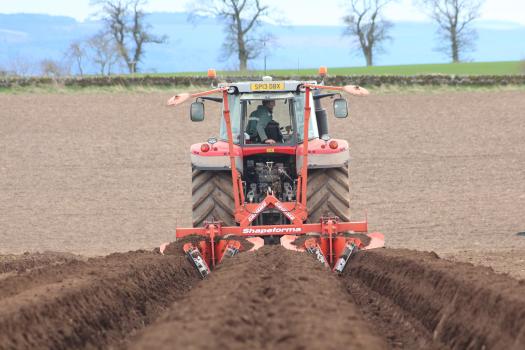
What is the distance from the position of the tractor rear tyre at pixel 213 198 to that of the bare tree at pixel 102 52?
170 ft

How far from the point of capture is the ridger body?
10047 millimetres

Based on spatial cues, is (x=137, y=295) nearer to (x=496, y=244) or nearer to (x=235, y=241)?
(x=235, y=241)

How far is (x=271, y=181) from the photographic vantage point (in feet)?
35.3

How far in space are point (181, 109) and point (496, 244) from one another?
57.0 ft

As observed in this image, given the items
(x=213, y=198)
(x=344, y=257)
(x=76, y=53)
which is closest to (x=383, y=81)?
(x=213, y=198)

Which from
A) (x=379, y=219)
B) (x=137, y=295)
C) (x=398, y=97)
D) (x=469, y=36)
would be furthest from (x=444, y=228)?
(x=469, y=36)

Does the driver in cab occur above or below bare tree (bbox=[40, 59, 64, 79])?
below

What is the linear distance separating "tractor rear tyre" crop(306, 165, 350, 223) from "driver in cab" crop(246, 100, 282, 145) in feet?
1.90

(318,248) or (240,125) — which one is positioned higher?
(240,125)

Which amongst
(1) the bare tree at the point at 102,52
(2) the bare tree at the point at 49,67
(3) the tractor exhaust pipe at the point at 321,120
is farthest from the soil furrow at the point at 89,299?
(1) the bare tree at the point at 102,52

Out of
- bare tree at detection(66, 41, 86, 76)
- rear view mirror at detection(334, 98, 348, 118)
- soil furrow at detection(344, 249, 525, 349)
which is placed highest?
bare tree at detection(66, 41, 86, 76)

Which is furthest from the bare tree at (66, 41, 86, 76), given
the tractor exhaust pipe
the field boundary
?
the tractor exhaust pipe

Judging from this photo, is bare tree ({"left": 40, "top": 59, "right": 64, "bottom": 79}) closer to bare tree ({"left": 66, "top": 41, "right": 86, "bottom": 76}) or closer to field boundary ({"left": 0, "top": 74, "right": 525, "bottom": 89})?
bare tree ({"left": 66, "top": 41, "right": 86, "bottom": 76})

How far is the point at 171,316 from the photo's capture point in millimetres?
5812
